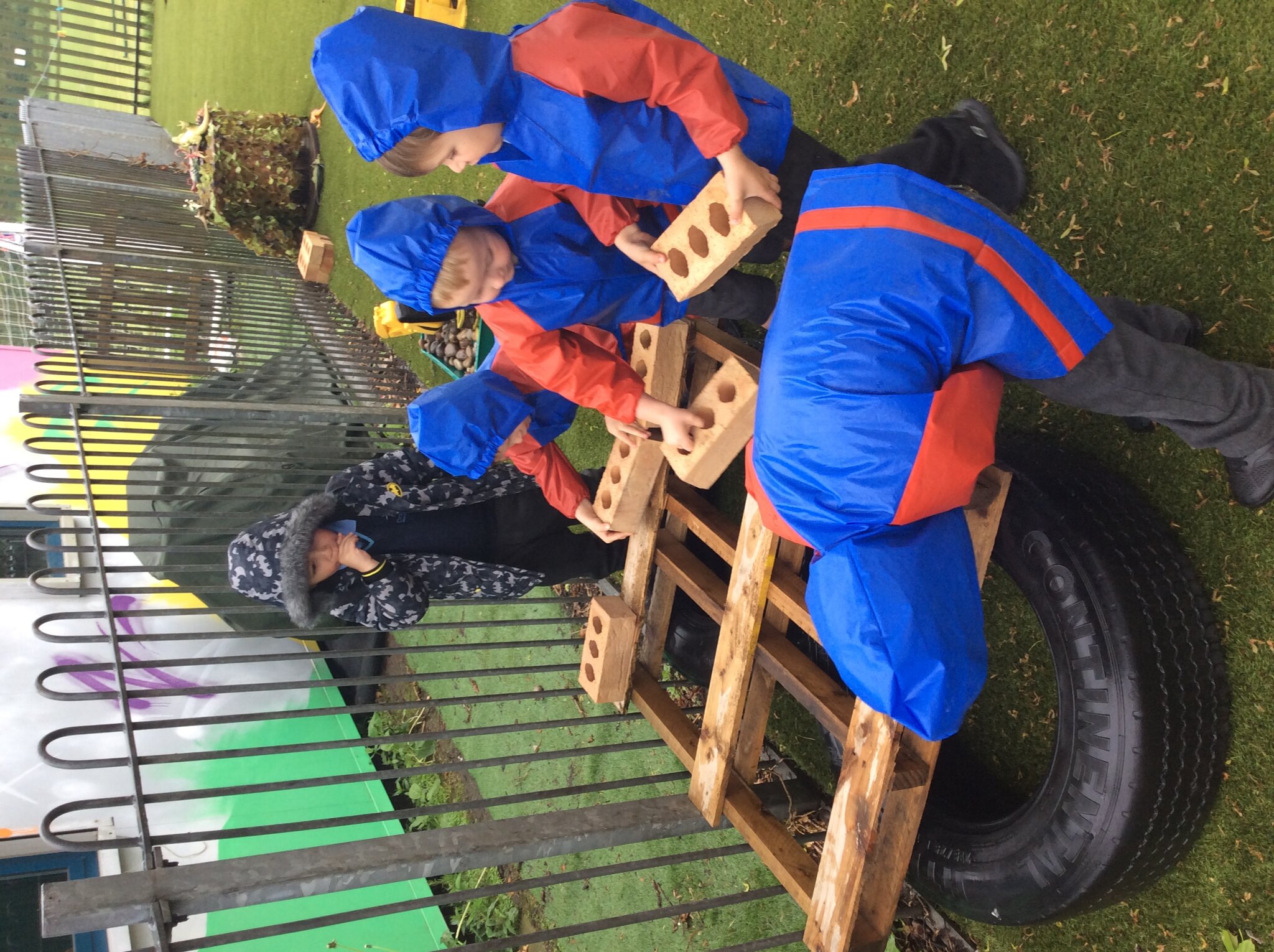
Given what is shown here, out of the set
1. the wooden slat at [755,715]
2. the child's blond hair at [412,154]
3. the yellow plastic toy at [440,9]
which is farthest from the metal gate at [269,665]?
the yellow plastic toy at [440,9]

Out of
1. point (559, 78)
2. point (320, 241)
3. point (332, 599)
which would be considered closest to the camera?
point (559, 78)

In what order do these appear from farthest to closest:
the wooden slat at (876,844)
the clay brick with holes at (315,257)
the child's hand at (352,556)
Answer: the clay brick with holes at (315,257), the child's hand at (352,556), the wooden slat at (876,844)

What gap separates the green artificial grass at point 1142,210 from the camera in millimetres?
1784

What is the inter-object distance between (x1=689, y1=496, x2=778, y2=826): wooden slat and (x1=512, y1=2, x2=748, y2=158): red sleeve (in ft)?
3.19

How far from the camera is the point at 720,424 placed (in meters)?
1.91

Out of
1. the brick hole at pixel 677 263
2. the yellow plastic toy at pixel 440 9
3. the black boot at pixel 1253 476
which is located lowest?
the black boot at pixel 1253 476

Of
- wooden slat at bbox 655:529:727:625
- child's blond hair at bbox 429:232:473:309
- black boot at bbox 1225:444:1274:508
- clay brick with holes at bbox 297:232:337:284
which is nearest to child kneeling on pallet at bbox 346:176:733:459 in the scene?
child's blond hair at bbox 429:232:473:309

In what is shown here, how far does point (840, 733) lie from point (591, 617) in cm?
98

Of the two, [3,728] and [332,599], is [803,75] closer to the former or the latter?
[332,599]

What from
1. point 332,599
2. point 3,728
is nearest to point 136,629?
point 3,728

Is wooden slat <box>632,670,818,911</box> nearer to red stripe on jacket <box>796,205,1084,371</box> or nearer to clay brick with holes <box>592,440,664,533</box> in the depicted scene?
clay brick with holes <box>592,440,664,533</box>

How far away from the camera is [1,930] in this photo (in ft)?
11.8

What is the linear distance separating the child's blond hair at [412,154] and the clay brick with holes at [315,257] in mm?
5532

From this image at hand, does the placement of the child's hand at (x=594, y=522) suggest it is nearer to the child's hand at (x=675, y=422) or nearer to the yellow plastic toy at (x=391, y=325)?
the child's hand at (x=675, y=422)
